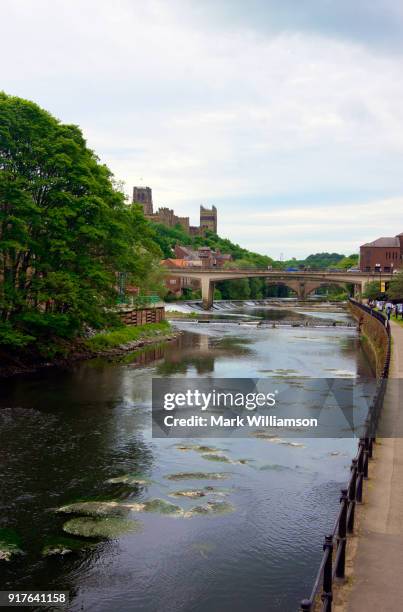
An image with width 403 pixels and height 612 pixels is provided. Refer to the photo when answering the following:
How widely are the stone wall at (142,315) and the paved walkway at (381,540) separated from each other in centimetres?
4301

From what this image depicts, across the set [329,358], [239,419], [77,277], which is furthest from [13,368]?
[329,358]

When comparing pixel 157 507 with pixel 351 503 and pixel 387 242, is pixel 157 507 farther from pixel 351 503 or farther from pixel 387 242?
pixel 387 242

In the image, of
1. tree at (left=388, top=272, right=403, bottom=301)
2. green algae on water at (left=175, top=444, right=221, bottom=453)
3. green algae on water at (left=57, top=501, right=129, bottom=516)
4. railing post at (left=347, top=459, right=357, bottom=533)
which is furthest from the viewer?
tree at (left=388, top=272, right=403, bottom=301)

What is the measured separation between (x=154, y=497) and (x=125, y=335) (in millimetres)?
37448

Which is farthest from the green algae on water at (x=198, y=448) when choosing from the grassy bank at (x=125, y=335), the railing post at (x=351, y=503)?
the grassy bank at (x=125, y=335)

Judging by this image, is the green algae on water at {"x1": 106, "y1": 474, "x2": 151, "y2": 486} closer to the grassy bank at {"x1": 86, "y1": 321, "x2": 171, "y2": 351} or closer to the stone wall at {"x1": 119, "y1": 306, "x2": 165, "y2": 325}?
the grassy bank at {"x1": 86, "y1": 321, "x2": 171, "y2": 351}

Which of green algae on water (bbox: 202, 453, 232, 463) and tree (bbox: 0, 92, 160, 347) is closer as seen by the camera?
green algae on water (bbox: 202, 453, 232, 463)

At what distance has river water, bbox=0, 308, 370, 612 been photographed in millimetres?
12281

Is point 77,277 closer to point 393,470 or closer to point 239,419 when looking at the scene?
point 239,419

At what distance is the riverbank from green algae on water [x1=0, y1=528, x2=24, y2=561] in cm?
2192

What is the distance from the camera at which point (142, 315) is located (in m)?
64.6

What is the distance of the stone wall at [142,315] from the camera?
2349 inches

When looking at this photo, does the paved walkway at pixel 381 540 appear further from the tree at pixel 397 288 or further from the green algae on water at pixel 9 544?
the tree at pixel 397 288

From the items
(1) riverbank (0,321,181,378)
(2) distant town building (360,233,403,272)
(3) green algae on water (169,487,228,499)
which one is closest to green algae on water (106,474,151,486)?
(3) green algae on water (169,487,228,499)
